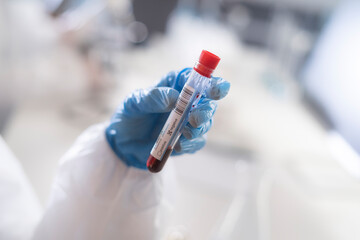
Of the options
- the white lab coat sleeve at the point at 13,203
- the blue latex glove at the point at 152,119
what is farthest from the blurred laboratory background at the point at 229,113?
the blue latex glove at the point at 152,119

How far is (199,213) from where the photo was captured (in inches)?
32.0

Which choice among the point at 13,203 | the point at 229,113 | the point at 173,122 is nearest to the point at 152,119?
the point at 173,122

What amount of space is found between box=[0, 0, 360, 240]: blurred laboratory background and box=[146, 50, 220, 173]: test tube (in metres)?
0.37

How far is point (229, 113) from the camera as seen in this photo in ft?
4.76

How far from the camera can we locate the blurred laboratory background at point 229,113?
0.83m

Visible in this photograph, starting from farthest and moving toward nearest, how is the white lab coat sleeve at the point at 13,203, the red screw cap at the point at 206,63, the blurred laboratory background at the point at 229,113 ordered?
1. the blurred laboratory background at the point at 229,113
2. the white lab coat sleeve at the point at 13,203
3. the red screw cap at the point at 206,63

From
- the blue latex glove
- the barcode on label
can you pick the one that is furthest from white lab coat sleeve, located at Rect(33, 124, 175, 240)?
the barcode on label

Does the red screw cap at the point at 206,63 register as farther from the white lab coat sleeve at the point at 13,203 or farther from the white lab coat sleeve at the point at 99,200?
the white lab coat sleeve at the point at 13,203

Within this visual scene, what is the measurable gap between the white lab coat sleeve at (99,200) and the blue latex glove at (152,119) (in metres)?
0.03

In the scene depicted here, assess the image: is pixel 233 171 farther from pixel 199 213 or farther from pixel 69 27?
pixel 69 27

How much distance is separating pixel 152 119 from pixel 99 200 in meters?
0.19

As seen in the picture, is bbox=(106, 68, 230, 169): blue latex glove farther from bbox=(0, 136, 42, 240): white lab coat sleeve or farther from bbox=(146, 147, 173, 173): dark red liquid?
bbox=(0, 136, 42, 240): white lab coat sleeve

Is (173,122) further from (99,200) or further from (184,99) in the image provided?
(99,200)

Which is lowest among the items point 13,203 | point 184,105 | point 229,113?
point 229,113
